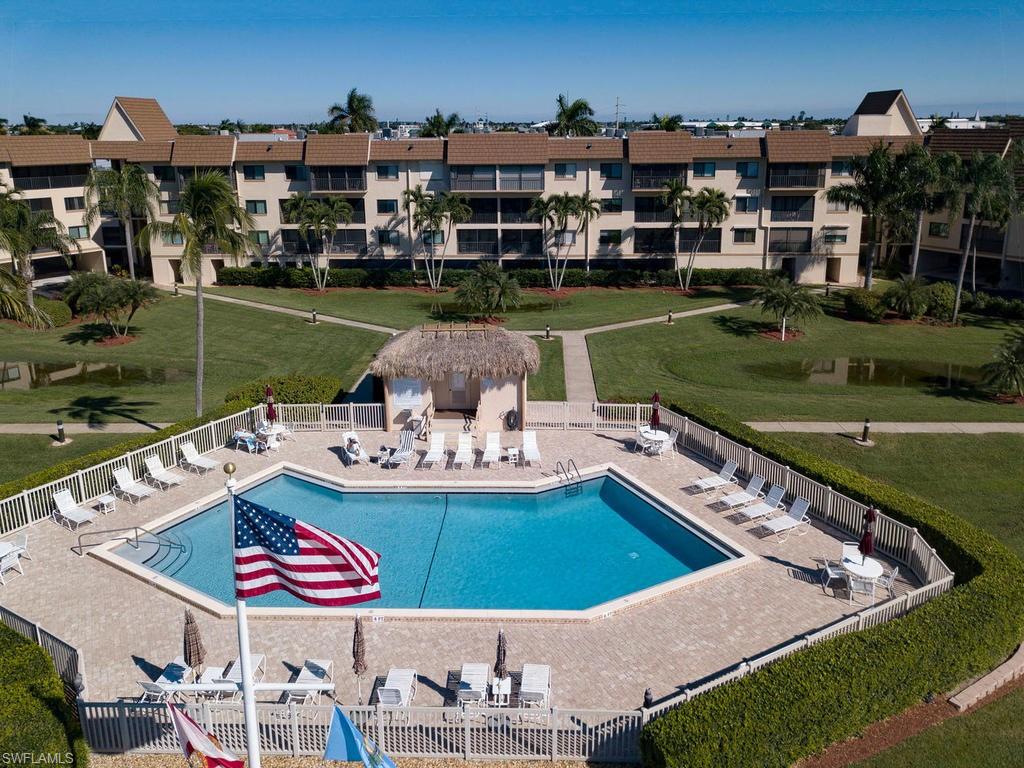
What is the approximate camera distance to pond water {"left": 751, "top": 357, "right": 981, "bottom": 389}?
38.3 metres

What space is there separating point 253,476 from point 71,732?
12.3 metres

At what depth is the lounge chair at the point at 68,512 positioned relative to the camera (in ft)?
69.9

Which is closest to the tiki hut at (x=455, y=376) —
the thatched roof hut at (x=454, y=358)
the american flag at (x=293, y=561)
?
the thatched roof hut at (x=454, y=358)

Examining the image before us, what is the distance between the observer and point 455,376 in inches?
1144

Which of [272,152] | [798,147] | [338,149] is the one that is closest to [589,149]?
[798,147]

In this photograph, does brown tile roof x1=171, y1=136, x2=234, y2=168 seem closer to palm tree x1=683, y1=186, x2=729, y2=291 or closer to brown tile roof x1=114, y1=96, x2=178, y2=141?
brown tile roof x1=114, y1=96, x2=178, y2=141

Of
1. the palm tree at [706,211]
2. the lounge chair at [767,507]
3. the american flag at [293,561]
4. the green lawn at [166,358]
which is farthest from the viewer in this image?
the palm tree at [706,211]

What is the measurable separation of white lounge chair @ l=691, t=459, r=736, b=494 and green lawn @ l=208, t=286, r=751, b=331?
77.1ft

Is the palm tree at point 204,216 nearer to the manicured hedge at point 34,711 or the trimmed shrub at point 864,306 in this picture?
the manicured hedge at point 34,711

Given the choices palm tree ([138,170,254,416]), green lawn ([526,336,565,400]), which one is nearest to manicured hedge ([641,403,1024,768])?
green lawn ([526,336,565,400])

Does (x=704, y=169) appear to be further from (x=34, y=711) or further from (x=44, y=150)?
(x=34, y=711)

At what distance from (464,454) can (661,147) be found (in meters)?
39.3

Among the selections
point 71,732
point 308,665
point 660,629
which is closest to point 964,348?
point 660,629

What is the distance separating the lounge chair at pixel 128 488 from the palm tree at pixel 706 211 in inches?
1626
